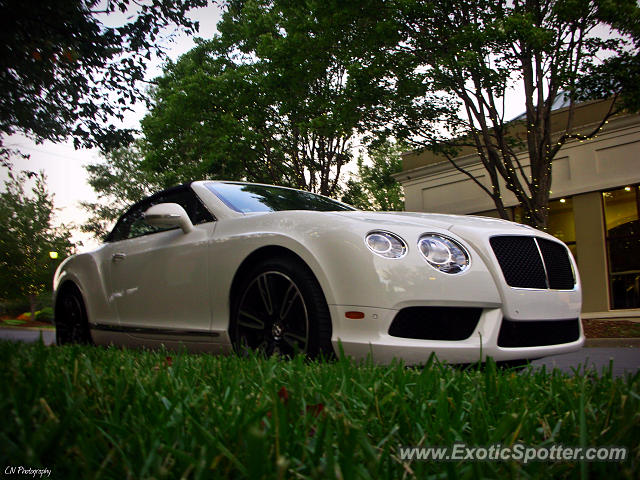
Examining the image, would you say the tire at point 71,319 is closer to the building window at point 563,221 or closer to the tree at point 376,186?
the building window at point 563,221

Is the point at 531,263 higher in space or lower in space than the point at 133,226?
lower

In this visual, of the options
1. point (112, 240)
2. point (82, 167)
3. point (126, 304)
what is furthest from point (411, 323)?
point (82, 167)

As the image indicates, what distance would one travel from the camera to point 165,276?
4344 mm

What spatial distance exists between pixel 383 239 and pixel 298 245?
0.52 meters

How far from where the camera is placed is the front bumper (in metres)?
2.99

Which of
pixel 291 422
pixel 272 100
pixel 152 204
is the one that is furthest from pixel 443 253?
pixel 272 100

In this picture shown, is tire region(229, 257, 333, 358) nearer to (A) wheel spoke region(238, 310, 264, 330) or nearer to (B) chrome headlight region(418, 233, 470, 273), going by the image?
(A) wheel spoke region(238, 310, 264, 330)

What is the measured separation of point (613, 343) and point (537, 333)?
6.41 m

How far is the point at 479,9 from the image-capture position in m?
11.2

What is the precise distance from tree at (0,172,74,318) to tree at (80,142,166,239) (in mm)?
18452

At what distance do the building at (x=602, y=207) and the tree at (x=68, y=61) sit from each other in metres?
11.6

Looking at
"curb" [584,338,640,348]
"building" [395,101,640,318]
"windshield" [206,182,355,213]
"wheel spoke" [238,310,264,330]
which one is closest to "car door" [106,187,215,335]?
"windshield" [206,182,355,213]

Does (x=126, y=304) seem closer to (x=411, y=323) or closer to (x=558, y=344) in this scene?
(x=411, y=323)

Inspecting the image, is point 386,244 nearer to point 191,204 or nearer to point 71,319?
point 191,204
